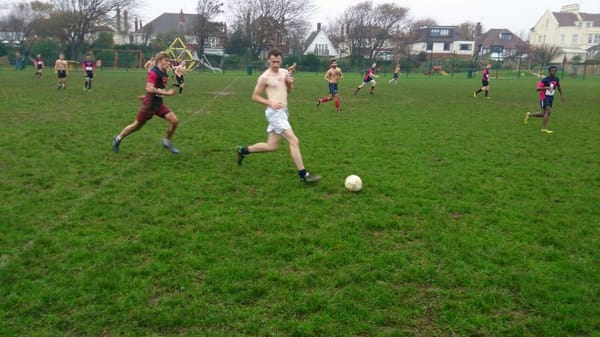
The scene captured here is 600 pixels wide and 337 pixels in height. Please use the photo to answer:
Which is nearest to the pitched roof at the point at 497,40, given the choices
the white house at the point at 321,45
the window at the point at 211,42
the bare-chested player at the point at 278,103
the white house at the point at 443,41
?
the white house at the point at 443,41

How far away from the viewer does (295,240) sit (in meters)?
4.78

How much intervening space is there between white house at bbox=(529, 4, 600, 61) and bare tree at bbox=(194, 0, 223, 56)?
55.3 meters

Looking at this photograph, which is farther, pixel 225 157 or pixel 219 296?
pixel 225 157

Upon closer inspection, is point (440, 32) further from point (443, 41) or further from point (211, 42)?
point (211, 42)

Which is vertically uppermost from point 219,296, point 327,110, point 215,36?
point 215,36

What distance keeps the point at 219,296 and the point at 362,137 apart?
24.7 ft

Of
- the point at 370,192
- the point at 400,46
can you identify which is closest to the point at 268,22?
the point at 400,46

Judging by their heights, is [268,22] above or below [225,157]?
above

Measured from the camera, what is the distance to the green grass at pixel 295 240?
345 centimetres

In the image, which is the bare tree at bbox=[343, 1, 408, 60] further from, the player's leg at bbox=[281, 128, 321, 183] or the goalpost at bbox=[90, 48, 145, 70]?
the player's leg at bbox=[281, 128, 321, 183]

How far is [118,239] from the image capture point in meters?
4.73

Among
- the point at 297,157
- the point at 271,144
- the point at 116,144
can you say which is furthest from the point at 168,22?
the point at 297,157

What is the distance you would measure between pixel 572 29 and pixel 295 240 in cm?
8970

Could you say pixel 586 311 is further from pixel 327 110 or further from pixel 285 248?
pixel 327 110
